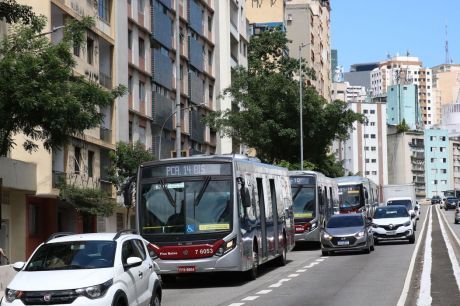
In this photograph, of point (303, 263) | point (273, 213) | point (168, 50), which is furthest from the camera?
point (168, 50)

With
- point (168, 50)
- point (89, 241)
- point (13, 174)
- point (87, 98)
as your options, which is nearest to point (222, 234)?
point (87, 98)

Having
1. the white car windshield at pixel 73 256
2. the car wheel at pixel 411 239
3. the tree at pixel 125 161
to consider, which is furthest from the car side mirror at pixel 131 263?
the tree at pixel 125 161

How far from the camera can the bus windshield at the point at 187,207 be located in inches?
858

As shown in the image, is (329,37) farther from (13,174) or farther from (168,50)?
(13,174)

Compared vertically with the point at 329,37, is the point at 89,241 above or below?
below

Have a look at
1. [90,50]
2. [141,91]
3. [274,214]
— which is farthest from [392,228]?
[141,91]

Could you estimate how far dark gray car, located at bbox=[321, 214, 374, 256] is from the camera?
108ft

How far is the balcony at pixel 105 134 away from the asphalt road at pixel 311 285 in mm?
18026

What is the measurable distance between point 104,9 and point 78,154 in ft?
28.4

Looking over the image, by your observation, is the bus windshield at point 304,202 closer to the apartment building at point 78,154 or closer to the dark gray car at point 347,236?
the dark gray car at point 347,236

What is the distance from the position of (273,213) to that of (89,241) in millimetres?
14062

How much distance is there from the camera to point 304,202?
125ft

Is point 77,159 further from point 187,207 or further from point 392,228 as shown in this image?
point 187,207

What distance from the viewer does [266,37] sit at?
82.2 meters
